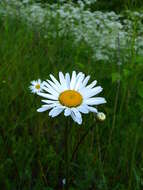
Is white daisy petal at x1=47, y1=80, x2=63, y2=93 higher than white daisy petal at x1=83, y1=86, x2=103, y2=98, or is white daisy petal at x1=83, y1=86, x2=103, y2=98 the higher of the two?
white daisy petal at x1=47, y1=80, x2=63, y2=93

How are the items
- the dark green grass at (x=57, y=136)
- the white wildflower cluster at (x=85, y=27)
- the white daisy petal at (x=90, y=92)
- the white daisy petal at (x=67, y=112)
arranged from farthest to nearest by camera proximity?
the white wildflower cluster at (x=85, y=27) < the dark green grass at (x=57, y=136) < the white daisy petal at (x=90, y=92) < the white daisy petal at (x=67, y=112)

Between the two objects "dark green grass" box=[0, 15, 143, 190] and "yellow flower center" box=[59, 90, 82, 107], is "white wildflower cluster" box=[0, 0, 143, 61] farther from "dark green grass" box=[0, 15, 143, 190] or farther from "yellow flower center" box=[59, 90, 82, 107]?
"yellow flower center" box=[59, 90, 82, 107]

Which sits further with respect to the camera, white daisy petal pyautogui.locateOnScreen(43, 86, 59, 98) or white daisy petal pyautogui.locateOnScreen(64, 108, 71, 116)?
white daisy petal pyautogui.locateOnScreen(43, 86, 59, 98)

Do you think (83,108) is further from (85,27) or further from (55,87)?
(85,27)

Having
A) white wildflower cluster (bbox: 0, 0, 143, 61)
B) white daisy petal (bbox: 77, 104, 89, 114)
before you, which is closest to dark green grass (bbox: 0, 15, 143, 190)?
white daisy petal (bbox: 77, 104, 89, 114)

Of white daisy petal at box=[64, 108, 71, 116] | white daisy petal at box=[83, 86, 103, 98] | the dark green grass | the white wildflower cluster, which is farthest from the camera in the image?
the white wildflower cluster

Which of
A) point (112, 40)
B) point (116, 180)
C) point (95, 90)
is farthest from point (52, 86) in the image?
point (112, 40)

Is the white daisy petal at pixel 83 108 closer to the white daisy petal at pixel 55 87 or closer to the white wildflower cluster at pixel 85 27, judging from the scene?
the white daisy petal at pixel 55 87

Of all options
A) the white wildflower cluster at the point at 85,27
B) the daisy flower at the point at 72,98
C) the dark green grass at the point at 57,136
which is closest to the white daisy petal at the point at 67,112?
the daisy flower at the point at 72,98
